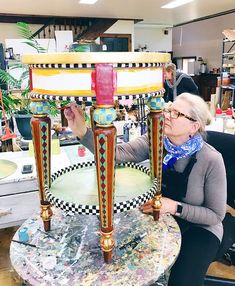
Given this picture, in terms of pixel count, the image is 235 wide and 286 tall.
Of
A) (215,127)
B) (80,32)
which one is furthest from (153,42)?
(215,127)

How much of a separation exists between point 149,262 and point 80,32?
8.53 metres

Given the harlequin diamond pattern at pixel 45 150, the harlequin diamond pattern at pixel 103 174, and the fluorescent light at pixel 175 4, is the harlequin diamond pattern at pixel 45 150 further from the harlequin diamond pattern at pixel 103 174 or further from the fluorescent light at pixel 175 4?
the fluorescent light at pixel 175 4

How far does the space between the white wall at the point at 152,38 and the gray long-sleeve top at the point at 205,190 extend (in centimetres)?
1003

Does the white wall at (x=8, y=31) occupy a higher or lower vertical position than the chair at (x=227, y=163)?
higher

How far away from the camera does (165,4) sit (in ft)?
21.7

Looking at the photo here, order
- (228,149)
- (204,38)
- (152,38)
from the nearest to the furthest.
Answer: (228,149) < (204,38) < (152,38)

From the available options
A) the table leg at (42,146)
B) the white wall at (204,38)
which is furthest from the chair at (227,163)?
the white wall at (204,38)

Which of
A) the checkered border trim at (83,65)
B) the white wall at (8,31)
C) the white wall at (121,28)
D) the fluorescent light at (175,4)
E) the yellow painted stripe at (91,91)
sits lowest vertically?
the yellow painted stripe at (91,91)

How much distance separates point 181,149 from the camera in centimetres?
138

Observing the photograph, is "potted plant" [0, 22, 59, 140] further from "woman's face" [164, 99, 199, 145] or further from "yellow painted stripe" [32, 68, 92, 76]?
"yellow painted stripe" [32, 68, 92, 76]

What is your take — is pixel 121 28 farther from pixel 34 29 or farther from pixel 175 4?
pixel 34 29

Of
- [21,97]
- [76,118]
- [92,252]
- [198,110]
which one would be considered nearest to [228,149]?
[198,110]

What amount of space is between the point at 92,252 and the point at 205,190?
2.05ft

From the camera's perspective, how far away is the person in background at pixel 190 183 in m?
1.23
